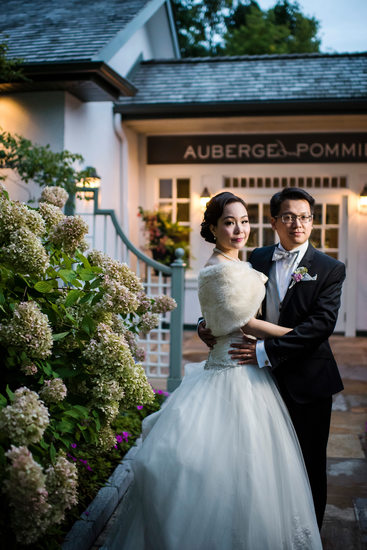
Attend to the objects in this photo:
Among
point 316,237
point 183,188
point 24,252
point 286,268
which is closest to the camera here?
point 24,252

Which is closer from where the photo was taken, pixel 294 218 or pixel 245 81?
pixel 294 218

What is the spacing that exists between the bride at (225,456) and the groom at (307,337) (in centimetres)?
10

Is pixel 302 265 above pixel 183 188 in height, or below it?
below

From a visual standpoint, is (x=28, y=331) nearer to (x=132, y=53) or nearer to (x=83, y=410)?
(x=83, y=410)

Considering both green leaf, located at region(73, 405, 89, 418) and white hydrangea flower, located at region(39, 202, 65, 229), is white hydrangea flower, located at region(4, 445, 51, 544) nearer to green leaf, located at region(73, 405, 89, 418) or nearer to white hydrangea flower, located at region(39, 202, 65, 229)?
green leaf, located at region(73, 405, 89, 418)

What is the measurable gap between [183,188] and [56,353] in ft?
26.9

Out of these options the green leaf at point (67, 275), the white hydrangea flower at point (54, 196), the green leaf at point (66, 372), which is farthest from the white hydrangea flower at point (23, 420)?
the white hydrangea flower at point (54, 196)

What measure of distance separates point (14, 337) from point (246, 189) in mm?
8465

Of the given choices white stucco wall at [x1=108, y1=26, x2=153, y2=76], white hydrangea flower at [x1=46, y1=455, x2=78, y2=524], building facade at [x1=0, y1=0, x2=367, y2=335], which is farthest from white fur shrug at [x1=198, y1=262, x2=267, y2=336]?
white stucco wall at [x1=108, y1=26, x2=153, y2=76]

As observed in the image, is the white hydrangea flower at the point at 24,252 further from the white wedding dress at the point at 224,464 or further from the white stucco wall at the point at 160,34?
the white stucco wall at the point at 160,34

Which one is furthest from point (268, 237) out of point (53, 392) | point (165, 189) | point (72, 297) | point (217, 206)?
point (53, 392)

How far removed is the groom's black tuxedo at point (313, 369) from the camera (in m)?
2.90

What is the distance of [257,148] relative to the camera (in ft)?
32.9

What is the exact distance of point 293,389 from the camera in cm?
291
